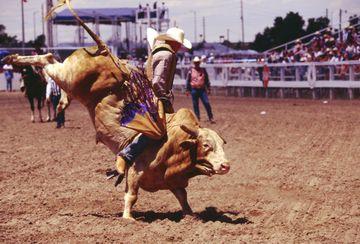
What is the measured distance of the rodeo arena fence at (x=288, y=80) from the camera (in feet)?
78.7

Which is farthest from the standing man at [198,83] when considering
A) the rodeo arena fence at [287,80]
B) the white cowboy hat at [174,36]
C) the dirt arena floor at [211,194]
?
the white cowboy hat at [174,36]

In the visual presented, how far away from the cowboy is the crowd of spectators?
19001mm

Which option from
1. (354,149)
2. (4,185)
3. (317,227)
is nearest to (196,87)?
(354,149)

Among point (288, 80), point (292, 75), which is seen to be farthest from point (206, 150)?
point (288, 80)

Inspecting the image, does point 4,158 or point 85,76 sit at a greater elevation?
point 85,76

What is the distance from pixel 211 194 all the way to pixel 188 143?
67.9 inches

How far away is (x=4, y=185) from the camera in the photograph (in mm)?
8805

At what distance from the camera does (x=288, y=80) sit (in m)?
26.9

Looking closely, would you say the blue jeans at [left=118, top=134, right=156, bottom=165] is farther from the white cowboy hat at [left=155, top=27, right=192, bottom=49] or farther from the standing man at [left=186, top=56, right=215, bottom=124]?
the standing man at [left=186, top=56, right=215, bottom=124]

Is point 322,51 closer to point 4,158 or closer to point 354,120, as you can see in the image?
point 354,120

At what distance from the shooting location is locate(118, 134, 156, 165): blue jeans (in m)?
6.77

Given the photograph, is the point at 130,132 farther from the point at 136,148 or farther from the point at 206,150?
the point at 206,150

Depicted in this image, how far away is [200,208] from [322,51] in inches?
865

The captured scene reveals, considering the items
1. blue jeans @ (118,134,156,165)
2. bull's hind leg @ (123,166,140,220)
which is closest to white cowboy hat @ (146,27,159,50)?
blue jeans @ (118,134,156,165)
